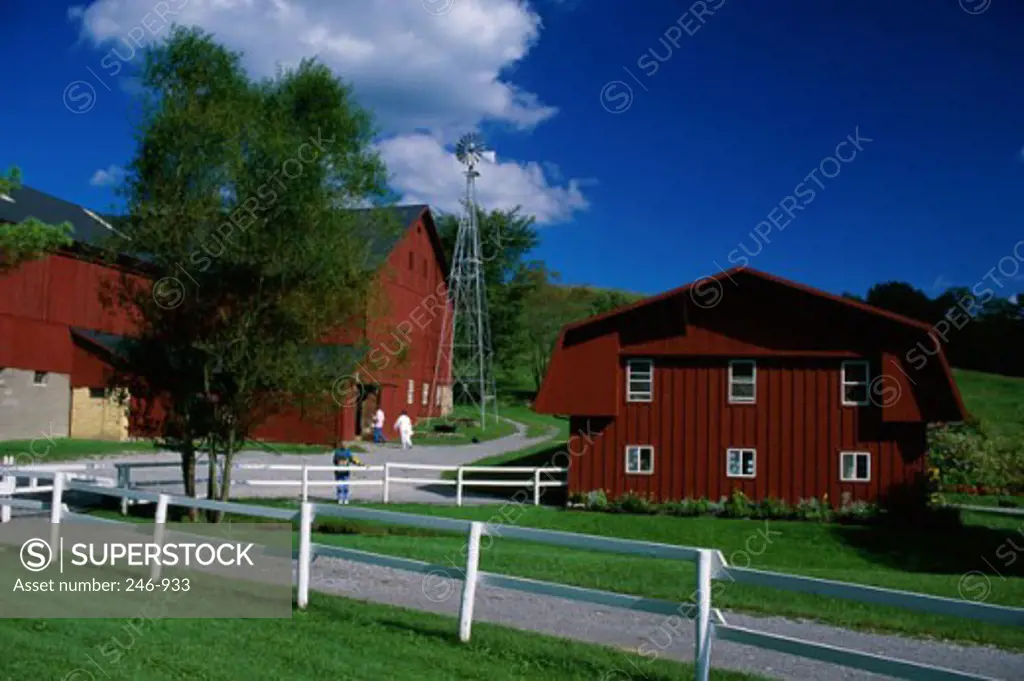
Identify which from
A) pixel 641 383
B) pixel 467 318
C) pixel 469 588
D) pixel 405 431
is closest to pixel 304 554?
pixel 469 588

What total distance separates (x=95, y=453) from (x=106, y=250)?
16.0 m

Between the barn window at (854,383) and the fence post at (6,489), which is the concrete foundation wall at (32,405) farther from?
the barn window at (854,383)

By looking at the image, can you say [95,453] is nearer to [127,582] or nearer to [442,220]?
[127,582]

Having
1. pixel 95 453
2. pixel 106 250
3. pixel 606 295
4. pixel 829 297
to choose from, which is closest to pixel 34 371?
pixel 95 453

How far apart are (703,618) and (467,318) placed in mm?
50393

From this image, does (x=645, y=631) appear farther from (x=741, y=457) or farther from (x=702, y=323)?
(x=702, y=323)

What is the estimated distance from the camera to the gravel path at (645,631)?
8.20 m

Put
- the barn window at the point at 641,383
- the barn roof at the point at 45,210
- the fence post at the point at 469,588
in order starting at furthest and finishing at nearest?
the barn roof at the point at 45,210
the barn window at the point at 641,383
the fence post at the point at 469,588

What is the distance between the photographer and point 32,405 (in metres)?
37.1

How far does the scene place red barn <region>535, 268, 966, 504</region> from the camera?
86.9 ft

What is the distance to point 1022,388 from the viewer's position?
6850 cm

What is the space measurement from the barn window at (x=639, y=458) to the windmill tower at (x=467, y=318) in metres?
21.9

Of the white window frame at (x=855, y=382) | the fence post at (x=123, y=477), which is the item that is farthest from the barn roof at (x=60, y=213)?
the white window frame at (x=855, y=382)

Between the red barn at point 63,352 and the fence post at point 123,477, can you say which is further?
the red barn at point 63,352
